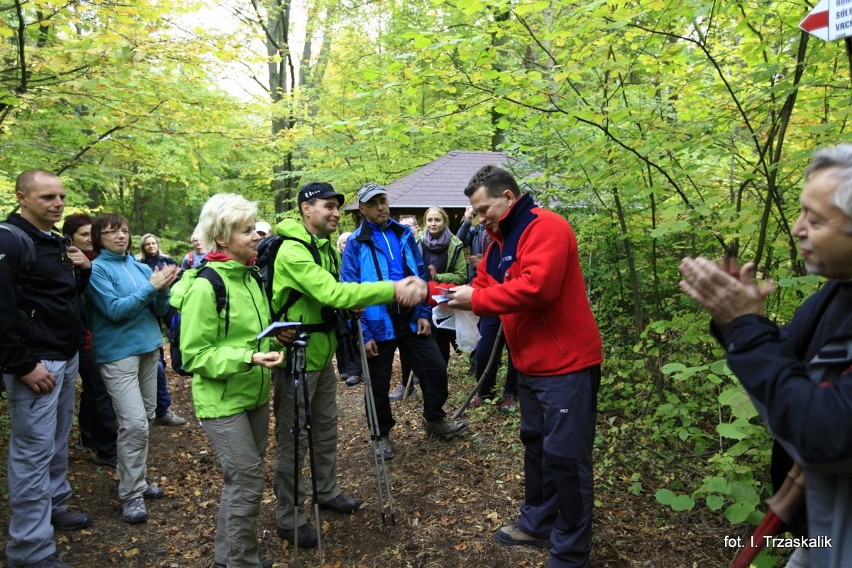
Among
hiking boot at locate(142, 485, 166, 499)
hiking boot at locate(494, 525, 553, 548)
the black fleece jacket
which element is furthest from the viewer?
hiking boot at locate(142, 485, 166, 499)

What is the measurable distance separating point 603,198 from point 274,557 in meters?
4.98

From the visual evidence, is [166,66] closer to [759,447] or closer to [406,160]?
[759,447]

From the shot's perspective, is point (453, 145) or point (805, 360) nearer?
point (805, 360)

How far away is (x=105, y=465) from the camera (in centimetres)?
508

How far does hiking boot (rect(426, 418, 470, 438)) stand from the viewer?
5.32 meters

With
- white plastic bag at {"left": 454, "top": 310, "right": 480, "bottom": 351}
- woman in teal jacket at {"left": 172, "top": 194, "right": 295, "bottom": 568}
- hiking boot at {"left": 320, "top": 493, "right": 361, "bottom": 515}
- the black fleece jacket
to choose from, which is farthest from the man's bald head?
white plastic bag at {"left": 454, "top": 310, "right": 480, "bottom": 351}

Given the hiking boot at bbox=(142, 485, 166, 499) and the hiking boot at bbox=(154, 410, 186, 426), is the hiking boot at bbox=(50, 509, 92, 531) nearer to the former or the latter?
the hiking boot at bbox=(142, 485, 166, 499)

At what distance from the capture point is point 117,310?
169 inches

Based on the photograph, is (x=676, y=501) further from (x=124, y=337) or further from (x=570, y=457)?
(x=124, y=337)

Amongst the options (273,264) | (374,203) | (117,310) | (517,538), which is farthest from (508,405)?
(117,310)

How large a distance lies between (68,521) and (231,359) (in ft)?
7.72

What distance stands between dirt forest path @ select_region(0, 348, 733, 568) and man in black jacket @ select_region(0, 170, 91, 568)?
489 mm

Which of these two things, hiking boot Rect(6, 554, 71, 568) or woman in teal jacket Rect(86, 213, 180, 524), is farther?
woman in teal jacket Rect(86, 213, 180, 524)

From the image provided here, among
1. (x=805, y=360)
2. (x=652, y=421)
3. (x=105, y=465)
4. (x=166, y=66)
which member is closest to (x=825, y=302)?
(x=805, y=360)
